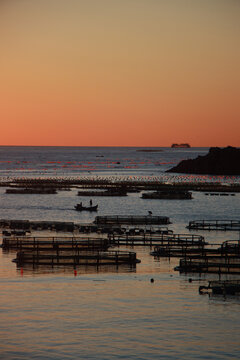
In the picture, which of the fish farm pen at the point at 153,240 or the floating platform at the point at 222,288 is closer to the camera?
the floating platform at the point at 222,288

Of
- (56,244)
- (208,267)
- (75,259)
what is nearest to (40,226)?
(56,244)

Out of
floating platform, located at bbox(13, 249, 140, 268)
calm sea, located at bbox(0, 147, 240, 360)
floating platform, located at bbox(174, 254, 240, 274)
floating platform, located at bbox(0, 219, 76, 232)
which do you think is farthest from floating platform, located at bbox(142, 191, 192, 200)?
floating platform, located at bbox(174, 254, 240, 274)

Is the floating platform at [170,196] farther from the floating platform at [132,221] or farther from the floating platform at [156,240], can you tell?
the floating platform at [156,240]

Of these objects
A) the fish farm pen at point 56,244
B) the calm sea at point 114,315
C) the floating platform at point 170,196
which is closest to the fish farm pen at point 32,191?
the floating platform at point 170,196

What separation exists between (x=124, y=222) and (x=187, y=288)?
3801cm

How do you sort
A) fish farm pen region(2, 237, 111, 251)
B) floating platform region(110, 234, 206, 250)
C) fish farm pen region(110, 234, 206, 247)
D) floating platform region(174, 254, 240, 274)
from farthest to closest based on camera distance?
fish farm pen region(110, 234, 206, 247)
floating platform region(110, 234, 206, 250)
fish farm pen region(2, 237, 111, 251)
floating platform region(174, 254, 240, 274)

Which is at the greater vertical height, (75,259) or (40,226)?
(40,226)

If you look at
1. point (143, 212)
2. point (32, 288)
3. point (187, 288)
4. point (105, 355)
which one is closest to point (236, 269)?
point (187, 288)

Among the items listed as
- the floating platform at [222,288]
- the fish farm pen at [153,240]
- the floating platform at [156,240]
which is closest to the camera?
the floating platform at [222,288]

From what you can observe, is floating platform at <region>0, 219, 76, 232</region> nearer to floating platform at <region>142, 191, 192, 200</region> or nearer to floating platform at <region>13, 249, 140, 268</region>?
floating platform at <region>13, 249, 140, 268</region>

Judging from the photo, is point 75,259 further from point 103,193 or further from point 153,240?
point 103,193

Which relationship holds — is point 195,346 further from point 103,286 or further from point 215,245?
point 215,245

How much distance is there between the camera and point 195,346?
35.1 m

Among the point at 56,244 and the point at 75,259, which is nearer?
the point at 75,259
